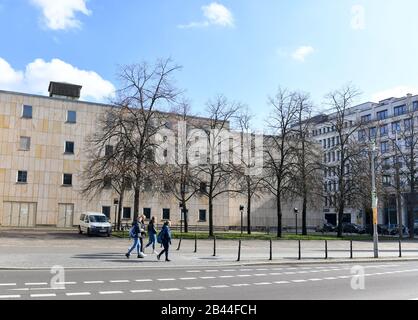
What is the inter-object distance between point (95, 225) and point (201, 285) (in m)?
25.0

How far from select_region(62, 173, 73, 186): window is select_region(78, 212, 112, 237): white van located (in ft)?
53.3

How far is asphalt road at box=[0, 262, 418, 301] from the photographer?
1073 centimetres

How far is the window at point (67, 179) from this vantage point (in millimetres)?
54125

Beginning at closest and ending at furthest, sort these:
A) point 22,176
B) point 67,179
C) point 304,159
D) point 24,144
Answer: point 304,159, point 22,176, point 24,144, point 67,179

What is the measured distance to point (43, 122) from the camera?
53.6 metres

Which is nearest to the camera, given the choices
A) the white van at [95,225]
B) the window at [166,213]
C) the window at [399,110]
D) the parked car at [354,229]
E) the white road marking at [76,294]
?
the white road marking at [76,294]

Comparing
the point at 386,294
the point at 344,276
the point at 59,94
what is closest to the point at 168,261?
the point at 344,276

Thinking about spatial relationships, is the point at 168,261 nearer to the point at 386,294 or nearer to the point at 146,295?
the point at 146,295

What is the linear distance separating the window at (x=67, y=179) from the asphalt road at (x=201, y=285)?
39965mm

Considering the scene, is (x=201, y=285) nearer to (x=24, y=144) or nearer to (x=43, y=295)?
(x=43, y=295)

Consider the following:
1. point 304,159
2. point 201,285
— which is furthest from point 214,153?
point 201,285

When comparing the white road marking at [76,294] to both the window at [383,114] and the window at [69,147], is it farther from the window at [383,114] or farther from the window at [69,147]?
the window at [383,114]

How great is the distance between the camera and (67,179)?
5434cm

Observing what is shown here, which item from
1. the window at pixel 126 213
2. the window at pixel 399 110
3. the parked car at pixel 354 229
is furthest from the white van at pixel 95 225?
the window at pixel 399 110
